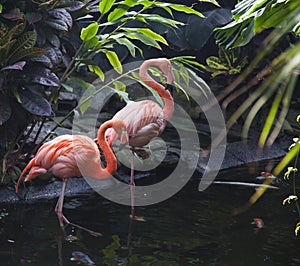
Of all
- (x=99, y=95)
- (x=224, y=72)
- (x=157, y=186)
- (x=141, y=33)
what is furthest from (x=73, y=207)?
(x=224, y=72)

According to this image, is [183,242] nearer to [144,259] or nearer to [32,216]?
[144,259]

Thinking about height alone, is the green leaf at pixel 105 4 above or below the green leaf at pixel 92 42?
above

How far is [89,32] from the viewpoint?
3791mm

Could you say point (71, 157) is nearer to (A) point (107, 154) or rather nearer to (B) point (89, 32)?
(A) point (107, 154)

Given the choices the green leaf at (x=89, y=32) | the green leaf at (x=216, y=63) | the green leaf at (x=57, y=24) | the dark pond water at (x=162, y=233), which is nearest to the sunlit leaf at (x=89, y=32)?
the green leaf at (x=89, y=32)

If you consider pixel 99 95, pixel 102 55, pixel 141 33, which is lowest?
pixel 99 95

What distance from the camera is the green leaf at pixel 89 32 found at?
12.3 ft

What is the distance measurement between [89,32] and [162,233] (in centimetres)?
143

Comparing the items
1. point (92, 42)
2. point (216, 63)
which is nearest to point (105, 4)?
point (92, 42)

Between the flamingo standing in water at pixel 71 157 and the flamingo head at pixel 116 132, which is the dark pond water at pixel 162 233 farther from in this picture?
the flamingo head at pixel 116 132

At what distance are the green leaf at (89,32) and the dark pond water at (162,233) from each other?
3.96 feet

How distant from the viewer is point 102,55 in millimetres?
6133

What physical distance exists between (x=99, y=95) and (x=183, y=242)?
9.93 feet

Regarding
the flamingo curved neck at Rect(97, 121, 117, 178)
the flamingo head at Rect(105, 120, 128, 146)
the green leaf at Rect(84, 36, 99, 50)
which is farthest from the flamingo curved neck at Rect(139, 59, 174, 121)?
the flamingo curved neck at Rect(97, 121, 117, 178)
